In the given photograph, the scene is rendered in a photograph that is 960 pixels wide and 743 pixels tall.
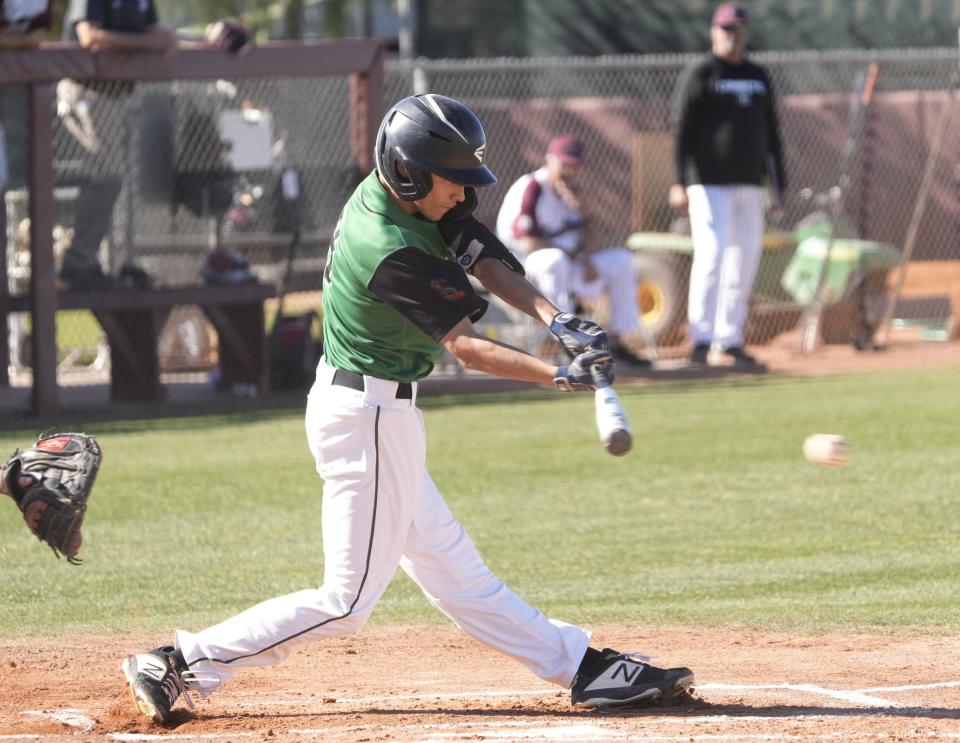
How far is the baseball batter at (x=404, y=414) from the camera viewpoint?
4.68 m

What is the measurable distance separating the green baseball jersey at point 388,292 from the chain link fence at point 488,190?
8202 millimetres

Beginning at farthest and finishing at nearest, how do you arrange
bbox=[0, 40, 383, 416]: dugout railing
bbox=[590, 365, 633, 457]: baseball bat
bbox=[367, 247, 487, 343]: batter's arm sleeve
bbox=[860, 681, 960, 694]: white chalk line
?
bbox=[0, 40, 383, 416]: dugout railing, bbox=[860, 681, 960, 694]: white chalk line, bbox=[367, 247, 487, 343]: batter's arm sleeve, bbox=[590, 365, 633, 457]: baseball bat

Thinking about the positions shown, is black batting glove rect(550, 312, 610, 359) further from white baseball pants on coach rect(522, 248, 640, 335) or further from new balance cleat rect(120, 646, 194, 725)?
white baseball pants on coach rect(522, 248, 640, 335)

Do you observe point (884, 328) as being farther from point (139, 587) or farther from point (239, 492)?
point (139, 587)

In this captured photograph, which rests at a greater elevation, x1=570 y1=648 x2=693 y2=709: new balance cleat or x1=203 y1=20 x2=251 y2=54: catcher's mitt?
x1=203 y1=20 x2=251 y2=54: catcher's mitt

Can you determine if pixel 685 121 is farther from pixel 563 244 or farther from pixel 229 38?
pixel 229 38

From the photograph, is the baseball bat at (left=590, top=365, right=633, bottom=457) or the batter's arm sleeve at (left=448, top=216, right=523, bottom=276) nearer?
the baseball bat at (left=590, top=365, right=633, bottom=457)

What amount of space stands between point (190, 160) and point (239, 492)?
477 centimetres

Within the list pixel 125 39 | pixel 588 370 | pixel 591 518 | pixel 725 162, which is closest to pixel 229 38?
pixel 125 39

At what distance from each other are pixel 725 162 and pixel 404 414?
8.53 metres

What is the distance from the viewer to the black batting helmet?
4.73m

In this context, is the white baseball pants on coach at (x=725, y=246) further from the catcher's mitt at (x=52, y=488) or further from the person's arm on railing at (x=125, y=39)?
the catcher's mitt at (x=52, y=488)

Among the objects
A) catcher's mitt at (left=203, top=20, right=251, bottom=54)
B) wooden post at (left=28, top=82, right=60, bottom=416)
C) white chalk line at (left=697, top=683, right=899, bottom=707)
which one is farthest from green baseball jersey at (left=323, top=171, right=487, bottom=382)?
catcher's mitt at (left=203, top=20, right=251, bottom=54)

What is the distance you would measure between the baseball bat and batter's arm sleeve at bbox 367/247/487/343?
443mm
